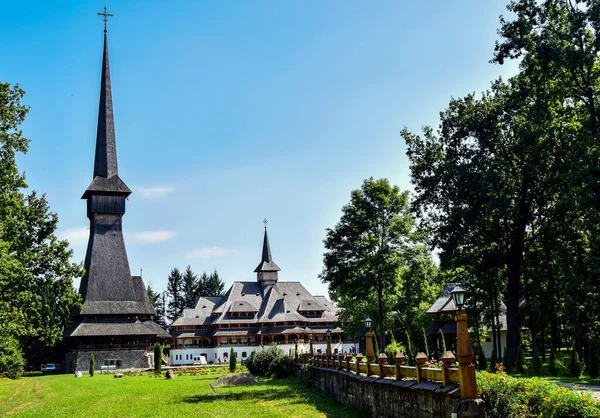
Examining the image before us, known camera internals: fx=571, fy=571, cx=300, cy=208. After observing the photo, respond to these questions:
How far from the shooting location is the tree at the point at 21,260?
27625 millimetres

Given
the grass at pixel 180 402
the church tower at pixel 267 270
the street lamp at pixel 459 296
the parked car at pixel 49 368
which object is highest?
the church tower at pixel 267 270

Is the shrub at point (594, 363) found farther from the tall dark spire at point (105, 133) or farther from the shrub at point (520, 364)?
the tall dark spire at point (105, 133)

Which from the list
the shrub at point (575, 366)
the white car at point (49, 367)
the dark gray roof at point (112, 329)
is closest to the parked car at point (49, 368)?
the white car at point (49, 367)

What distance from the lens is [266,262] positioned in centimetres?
8969

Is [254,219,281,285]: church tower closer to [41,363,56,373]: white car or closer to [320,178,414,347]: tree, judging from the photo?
[41,363,56,373]: white car

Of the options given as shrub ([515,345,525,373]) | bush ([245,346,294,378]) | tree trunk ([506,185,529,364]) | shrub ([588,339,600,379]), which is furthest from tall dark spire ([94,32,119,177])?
shrub ([588,339,600,379])

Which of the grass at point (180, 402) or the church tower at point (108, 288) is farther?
the church tower at point (108, 288)

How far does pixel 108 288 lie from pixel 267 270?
27.9 m

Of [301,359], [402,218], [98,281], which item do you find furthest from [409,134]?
[98,281]

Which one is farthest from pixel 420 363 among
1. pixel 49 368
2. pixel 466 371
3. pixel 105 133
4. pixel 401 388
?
pixel 49 368

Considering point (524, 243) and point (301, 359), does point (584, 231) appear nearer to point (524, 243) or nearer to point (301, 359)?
point (524, 243)

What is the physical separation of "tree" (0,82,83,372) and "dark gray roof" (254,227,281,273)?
51566mm

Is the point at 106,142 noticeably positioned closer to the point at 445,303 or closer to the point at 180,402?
the point at 445,303

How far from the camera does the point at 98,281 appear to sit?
66.7 m
